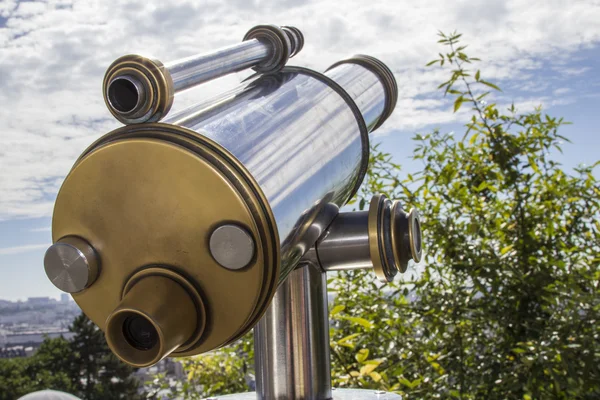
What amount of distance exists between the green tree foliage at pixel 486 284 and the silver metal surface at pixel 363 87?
629 mm

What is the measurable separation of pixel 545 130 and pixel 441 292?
0.54 metres

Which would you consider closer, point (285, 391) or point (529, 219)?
point (285, 391)

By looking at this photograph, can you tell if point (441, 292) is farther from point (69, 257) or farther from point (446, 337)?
point (69, 257)

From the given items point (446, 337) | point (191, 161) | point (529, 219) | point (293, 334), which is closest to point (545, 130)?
point (529, 219)

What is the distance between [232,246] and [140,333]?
0.31 feet

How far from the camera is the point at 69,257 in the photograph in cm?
54

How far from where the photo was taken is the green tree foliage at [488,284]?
4.76 feet

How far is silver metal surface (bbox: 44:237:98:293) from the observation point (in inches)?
21.3

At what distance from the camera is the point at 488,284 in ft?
5.56

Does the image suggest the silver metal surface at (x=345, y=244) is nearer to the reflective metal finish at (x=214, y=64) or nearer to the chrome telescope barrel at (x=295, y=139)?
the chrome telescope barrel at (x=295, y=139)

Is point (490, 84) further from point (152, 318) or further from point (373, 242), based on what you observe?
point (152, 318)

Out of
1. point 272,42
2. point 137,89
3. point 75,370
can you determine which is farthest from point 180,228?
point 75,370

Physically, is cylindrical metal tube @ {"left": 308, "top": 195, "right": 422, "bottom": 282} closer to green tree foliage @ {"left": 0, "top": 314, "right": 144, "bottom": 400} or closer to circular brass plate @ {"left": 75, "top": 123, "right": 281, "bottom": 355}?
circular brass plate @ {"left": 75, "top": 123, "right": 281, "bottom": 355}

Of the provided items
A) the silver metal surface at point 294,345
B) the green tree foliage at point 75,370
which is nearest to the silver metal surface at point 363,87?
the silver metal surface at point 294,345
